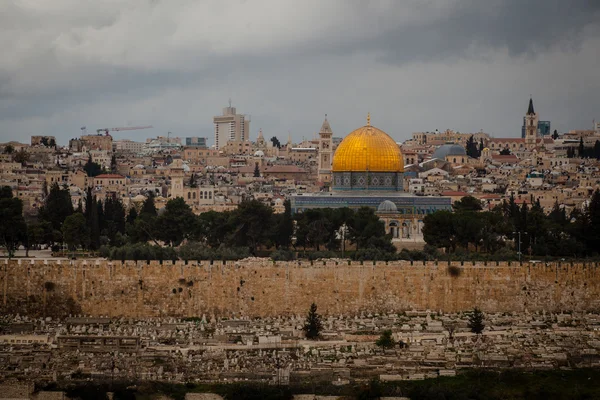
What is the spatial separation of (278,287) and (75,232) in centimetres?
1620

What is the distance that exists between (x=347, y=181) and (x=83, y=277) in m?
34.5

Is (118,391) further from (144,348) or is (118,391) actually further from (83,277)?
(83,277)

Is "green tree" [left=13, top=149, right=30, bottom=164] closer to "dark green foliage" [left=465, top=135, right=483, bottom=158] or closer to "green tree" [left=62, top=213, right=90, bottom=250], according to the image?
"dark green foliage" [left=465, top=135, right=483, bottom=158]

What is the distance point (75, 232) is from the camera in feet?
195

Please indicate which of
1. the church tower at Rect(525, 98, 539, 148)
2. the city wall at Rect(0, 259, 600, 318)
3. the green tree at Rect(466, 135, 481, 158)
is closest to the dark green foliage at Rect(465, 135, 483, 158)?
the green tree at Rect(466, 135, 481, 158)

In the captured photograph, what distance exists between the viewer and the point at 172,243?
213 feet

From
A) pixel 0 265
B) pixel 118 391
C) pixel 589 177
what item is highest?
pixel 589 177

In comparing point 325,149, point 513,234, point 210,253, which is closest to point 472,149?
point 325,149

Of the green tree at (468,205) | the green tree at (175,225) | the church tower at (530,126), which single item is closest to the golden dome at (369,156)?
the green tree at (468,205)

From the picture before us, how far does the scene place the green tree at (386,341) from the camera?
39062mm

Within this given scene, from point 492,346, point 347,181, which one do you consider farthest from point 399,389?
point 347,181

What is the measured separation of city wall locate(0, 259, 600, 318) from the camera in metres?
45.4

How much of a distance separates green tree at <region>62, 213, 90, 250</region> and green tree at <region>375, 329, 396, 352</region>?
22.6m

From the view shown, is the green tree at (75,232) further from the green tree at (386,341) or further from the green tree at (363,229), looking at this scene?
the green tree at (386,341)
